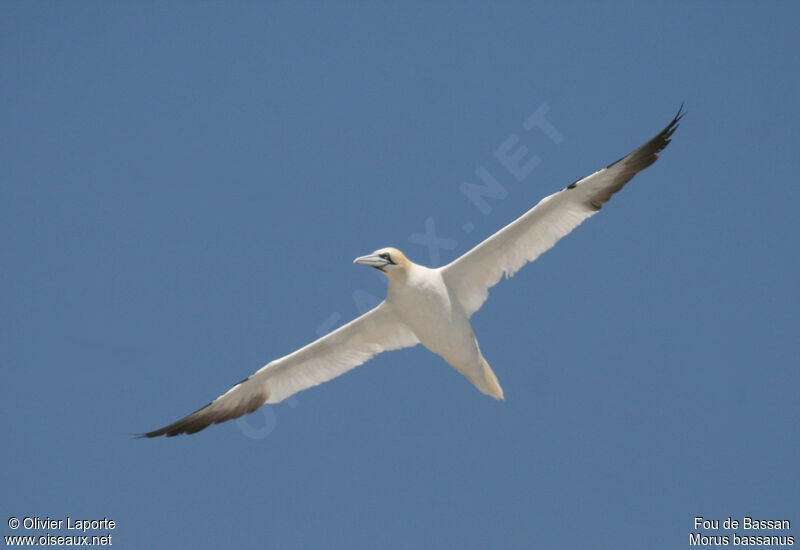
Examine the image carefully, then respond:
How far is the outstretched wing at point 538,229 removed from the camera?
576 inches

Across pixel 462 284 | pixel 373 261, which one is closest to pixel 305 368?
pixel 373 261

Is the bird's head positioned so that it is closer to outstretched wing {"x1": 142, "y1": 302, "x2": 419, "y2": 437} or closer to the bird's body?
the bird's body

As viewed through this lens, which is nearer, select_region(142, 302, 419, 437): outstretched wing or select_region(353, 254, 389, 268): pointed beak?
select_region(353, 254, 389, 268): pointed beak

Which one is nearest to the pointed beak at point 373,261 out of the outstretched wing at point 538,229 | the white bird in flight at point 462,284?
the white bird in flight at point 462,284

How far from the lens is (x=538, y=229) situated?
14.9 m

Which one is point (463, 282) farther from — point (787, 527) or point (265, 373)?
point (787, 527)

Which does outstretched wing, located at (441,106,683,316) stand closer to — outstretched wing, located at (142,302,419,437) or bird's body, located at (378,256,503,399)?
bird's body, located at (378,256,503,399)

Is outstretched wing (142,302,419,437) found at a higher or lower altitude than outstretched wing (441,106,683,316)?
lower

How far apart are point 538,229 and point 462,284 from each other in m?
1.37

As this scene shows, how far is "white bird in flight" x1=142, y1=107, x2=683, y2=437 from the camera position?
14.7m

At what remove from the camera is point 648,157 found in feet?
48.1

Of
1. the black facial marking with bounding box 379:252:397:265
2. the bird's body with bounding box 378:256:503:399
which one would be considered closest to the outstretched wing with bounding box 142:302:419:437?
the bird's body with bounding box 378:256:503:399

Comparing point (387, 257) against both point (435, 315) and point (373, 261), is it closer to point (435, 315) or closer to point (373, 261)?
point (373, 261)

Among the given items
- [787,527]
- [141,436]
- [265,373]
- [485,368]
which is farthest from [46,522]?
[787,527]
